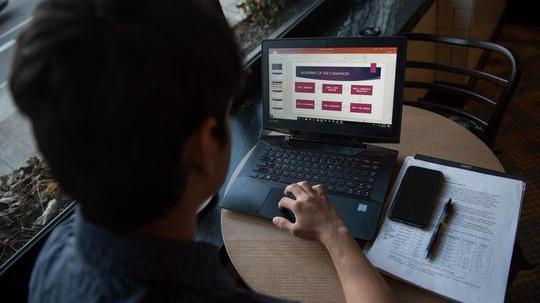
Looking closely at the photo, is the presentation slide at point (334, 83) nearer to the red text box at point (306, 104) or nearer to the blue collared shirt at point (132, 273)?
the red text box at point (306, 104)

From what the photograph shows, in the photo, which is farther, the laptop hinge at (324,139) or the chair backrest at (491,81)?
the chair backrest at (491,81)

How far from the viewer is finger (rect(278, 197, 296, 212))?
896 millimetres

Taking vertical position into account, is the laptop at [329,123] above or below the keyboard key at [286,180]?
above

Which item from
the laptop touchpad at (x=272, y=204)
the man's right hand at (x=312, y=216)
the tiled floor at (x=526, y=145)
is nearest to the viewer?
the man's right hand at (x=312, y=216)

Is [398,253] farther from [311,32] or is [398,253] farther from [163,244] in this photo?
[311,32]

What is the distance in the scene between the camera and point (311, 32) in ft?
6.30

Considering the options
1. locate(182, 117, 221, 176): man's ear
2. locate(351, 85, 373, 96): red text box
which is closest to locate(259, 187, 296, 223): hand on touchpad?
locate(351, 85, 373, 96): red text box

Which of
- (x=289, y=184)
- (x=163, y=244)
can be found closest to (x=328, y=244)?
(x=289, y=184)

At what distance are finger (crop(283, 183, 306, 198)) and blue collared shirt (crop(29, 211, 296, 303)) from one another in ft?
1.20

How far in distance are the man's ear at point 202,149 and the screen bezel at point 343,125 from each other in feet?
1.87

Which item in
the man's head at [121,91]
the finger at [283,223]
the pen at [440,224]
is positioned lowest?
the finger at [283,223]

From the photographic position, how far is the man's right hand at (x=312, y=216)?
833 mm

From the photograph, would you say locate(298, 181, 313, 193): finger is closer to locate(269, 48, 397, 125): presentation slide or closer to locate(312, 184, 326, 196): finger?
locate(312, 184, 326, 196): finger

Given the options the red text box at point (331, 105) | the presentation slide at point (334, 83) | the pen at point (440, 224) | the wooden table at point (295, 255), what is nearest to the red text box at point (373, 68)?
the presentation slide at point (334, 83)
